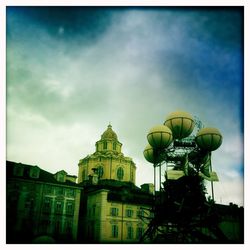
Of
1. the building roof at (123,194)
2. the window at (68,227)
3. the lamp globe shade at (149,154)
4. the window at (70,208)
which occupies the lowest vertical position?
the window at (68,227)

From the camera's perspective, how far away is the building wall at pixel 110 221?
34094 millimetres

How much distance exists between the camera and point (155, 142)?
1770 centimetres

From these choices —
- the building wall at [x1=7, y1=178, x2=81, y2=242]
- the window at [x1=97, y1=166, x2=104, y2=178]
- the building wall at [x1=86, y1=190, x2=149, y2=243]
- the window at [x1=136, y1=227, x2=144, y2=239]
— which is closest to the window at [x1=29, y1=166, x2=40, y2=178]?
the building wall at [x1=7, y1=178, x2=81, y2=242]

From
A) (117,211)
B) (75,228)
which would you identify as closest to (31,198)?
(75,228)

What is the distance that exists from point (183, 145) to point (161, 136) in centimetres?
270

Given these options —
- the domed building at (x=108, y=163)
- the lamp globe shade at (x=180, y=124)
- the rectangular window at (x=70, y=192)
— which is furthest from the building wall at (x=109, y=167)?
the lamp globe shade at (x=180, y=124)

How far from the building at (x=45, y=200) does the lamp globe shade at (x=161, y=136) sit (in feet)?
53.4

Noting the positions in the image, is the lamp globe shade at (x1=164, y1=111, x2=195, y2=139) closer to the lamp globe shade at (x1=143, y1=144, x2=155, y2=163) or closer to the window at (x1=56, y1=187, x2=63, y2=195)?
the lamp globe shade at (x1=143, y1=144, x2=155, y2=163)

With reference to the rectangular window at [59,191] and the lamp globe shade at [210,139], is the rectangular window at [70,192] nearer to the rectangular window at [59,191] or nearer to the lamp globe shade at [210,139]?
the rectangular window at [59,191]

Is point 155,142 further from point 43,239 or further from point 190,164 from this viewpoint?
point 43,239

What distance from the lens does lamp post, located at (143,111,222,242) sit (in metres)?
17.6

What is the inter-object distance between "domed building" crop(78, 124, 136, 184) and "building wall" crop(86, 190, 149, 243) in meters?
8.22

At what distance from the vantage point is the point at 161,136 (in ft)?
57.0

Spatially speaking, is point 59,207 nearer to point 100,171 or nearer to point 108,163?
point 100,171
